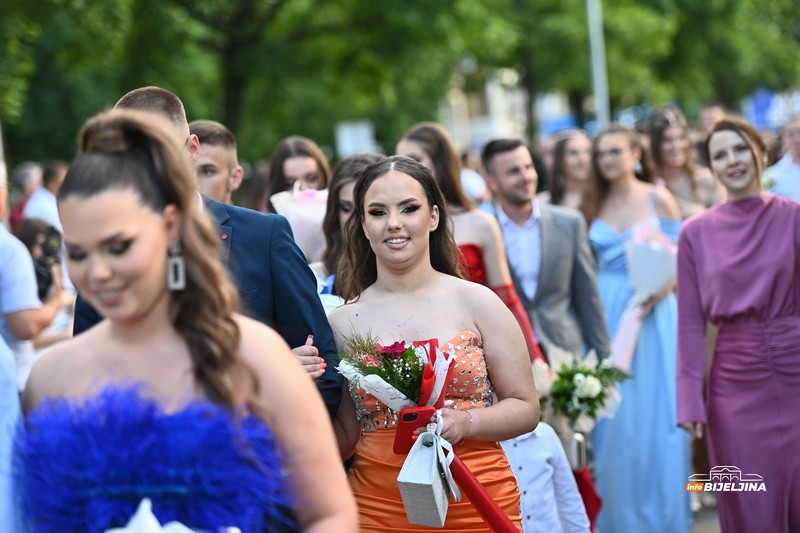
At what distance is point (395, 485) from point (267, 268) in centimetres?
101

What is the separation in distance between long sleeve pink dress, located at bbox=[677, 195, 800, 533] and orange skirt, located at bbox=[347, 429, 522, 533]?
189 cm

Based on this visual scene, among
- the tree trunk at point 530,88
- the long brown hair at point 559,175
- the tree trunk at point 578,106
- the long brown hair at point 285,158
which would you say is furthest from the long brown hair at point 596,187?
the tree trunk at point 578,106

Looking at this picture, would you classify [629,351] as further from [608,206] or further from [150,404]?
[150,404]

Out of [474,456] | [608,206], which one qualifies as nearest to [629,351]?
[608,206]

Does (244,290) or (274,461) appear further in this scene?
Result: (244,290)

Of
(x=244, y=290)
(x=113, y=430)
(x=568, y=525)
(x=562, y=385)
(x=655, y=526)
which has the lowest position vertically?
(x=655, y=526)

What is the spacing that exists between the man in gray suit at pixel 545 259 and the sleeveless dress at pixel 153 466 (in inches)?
194

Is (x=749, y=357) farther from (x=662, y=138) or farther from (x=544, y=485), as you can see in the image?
(x=662, y=138)

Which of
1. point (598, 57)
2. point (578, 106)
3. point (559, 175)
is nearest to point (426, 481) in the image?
point (559, 175)

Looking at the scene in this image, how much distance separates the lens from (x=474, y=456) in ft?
15.5

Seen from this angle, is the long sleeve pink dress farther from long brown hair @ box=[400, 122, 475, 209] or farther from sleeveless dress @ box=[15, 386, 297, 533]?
sleeveless dress @ box=[15, 386, 297, 533]

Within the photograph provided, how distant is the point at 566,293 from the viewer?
7895 mm

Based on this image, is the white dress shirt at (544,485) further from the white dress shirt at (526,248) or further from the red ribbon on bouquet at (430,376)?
the white dress shirt at (526,248)

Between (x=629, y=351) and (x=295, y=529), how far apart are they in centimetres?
617
